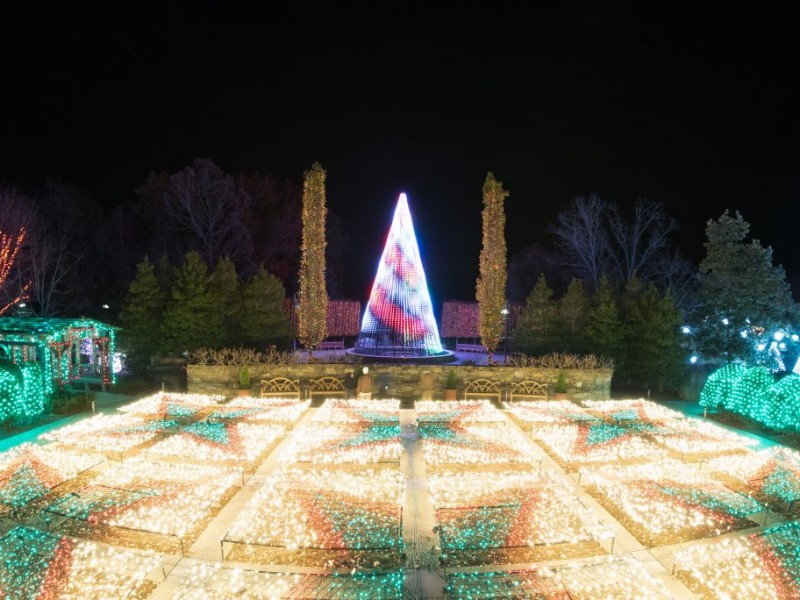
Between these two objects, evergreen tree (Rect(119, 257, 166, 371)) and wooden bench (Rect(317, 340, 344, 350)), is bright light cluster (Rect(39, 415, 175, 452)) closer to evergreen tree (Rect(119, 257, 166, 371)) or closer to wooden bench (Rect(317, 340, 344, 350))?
evergreen tree (Rect(119, 257, 166, 371))

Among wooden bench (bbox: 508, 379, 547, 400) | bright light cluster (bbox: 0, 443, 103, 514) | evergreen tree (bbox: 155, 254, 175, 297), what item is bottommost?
bright light cluster (bbox: 0, 443, 103, 514)

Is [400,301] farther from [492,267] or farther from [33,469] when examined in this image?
[33,469]

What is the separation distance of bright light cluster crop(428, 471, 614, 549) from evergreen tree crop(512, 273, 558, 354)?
10636mm

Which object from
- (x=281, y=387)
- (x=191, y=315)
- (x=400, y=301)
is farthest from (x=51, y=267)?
(x=400, y=301)

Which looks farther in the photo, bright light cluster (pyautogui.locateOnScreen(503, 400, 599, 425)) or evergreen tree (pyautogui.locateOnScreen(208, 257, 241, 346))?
evergreen tree (pyautogui.locateOnScreen(208, 257, 241, 346))

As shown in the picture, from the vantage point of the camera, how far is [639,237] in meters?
28.6

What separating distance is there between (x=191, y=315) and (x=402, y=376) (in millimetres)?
7744

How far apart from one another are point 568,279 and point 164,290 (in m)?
21.3

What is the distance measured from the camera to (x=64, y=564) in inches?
232

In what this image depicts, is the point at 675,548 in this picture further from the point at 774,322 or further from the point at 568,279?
the point at 568,279

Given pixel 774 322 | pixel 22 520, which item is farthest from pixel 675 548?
pixel 774 322

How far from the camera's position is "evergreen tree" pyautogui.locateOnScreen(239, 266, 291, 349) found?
19.8 m

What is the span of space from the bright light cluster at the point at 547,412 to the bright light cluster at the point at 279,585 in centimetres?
751

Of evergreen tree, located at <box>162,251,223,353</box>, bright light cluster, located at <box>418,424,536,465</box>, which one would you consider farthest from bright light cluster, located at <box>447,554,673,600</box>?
evergreen tree, located at <box>162,251,223,353</box>
